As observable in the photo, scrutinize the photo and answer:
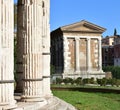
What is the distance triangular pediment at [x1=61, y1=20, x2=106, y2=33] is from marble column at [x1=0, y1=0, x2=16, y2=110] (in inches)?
1467

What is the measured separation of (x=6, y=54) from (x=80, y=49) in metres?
38.5

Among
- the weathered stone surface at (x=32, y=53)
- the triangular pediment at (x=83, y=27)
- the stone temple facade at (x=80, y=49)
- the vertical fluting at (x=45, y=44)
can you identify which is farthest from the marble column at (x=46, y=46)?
the triangular pediment at (x=83, y=27)

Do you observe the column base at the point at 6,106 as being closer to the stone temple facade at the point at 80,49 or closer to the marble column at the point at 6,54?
the marble column at the point at 6,54

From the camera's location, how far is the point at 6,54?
9594 mm

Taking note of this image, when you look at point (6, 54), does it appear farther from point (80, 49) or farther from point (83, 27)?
point (80, 49)

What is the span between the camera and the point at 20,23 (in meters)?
13.3

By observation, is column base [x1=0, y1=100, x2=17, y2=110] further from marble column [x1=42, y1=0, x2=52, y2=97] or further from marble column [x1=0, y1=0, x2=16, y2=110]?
marble column [x1=42, y1=0, x2=52, y2=97]

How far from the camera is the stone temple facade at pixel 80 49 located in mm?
46625

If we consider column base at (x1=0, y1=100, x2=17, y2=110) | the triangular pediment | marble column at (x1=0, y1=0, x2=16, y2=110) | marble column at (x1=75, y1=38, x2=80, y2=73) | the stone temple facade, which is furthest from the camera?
the triangular pediment

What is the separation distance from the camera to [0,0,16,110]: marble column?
9438 mm

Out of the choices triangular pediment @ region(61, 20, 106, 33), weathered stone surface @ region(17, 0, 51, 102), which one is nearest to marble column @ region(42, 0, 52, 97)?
weathered stone surface @ region(17, 0, 51, 102)

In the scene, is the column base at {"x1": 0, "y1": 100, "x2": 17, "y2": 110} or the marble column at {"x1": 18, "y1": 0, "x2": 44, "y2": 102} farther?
the marble column at {"x1": 18, "y1": 0, "x2": 44, "y2": 102}

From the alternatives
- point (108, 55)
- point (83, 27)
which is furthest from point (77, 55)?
point (108, 55)

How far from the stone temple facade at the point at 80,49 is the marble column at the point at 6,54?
120 ft
